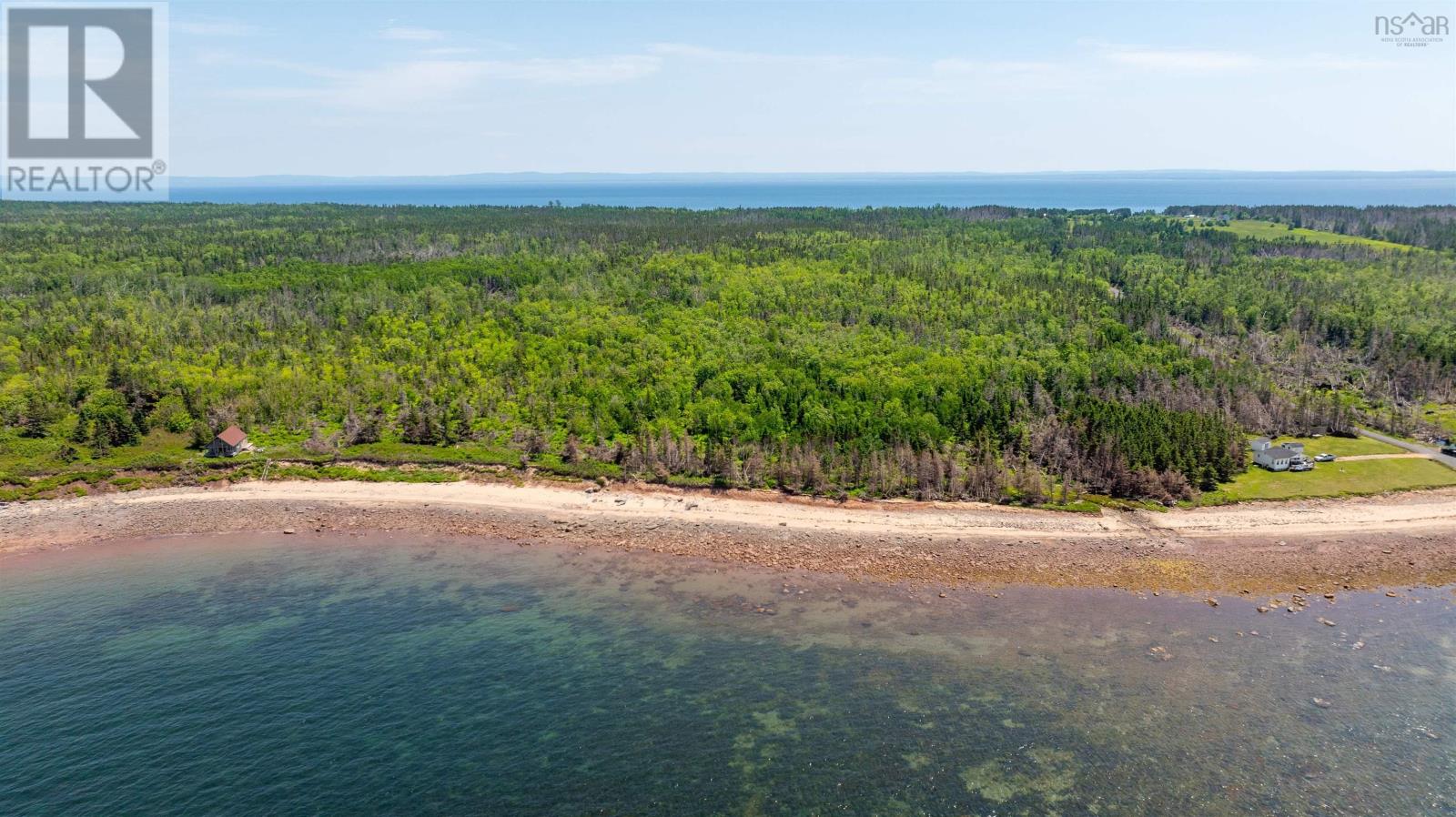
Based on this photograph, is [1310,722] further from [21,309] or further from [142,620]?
[21,309]

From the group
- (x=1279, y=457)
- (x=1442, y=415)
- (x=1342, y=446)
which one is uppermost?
(x=1442, y=415)

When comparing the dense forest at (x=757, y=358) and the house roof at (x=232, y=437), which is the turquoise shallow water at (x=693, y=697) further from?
the house roof at (x=232, y=437)

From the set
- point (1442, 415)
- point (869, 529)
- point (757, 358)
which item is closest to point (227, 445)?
point (757, 358)

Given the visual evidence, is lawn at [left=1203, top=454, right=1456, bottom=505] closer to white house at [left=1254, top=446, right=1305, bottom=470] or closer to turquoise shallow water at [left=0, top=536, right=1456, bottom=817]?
white house at [left=1254, top=446, right=1305, bottom=470]

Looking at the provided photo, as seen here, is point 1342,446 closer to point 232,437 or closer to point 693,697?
point 693,697

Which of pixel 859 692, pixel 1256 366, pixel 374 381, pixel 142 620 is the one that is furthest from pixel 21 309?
pixel 1256 366

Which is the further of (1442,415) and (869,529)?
(1442,415)

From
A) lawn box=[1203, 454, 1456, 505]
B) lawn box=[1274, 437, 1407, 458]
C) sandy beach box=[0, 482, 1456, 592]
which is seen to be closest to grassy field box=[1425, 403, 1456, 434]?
lawn box=[1274, 437, 1407, 458]

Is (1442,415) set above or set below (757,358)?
below
